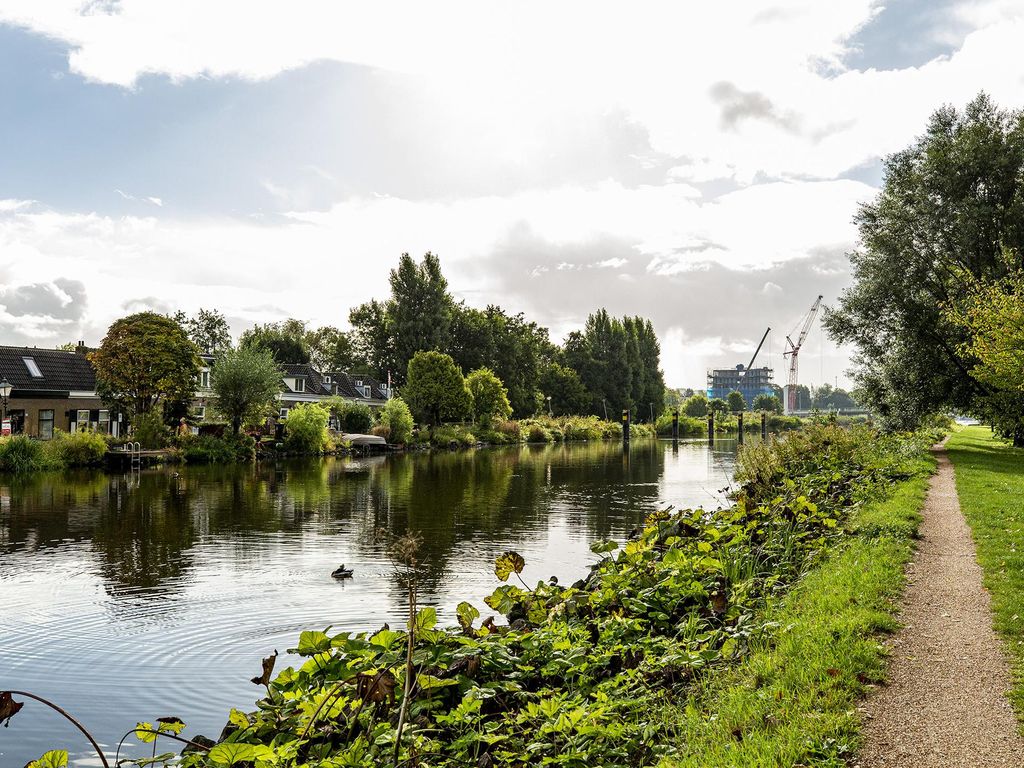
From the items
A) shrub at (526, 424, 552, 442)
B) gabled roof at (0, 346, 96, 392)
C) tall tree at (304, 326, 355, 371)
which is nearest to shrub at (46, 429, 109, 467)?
gabled roof at (0, 346, 96, 392)

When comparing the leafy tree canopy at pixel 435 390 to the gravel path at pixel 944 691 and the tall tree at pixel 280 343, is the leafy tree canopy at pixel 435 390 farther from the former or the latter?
the gravel path at pixel 944 691

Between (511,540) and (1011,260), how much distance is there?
16135 millimetres

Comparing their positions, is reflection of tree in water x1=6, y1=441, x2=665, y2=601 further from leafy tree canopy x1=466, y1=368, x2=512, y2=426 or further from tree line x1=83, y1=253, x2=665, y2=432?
leafy tree canopy x1=466, y1=368, x2=512, y2=426

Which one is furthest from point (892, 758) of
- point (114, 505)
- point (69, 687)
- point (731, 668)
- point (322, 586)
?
point (114, 505)

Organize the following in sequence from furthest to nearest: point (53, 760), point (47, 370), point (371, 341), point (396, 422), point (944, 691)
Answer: point (371, 341), point (396, 422), point (47, 370), point (944, 691), point (53, 760)

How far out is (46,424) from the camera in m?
43.4

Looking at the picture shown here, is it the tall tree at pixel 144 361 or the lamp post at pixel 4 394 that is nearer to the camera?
the lamp post at pixel 4 394

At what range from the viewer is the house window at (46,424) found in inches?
1697

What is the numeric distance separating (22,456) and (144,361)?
8861mm

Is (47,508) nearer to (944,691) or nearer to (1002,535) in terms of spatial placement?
(1002,535)

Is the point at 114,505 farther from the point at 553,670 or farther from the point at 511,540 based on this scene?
the point at 553,670

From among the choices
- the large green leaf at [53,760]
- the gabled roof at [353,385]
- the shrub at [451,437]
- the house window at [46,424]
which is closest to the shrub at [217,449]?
the house window at [46,424]

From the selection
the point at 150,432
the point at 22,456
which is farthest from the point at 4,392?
the point at 150,432

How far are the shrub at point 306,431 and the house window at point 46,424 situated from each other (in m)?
12.6
